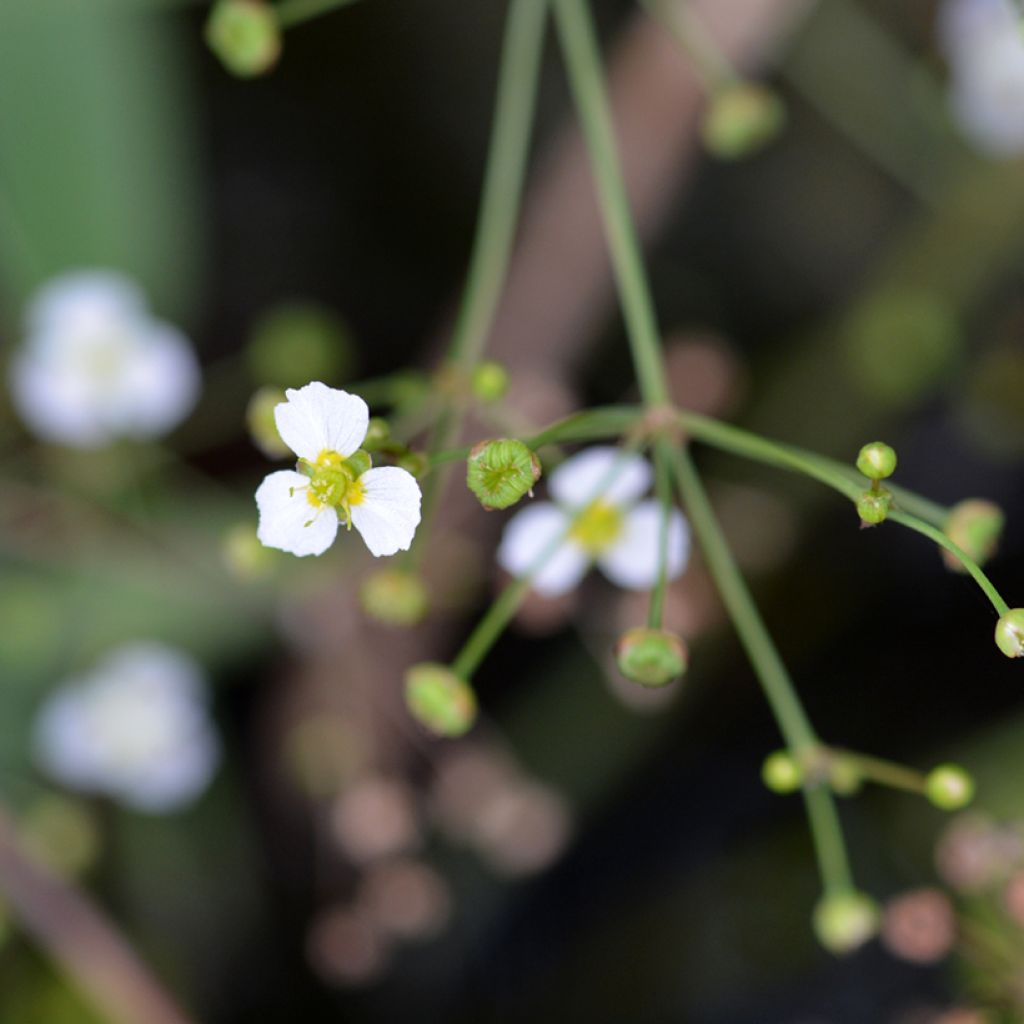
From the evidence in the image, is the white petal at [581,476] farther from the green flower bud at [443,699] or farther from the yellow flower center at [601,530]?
the green flower bud at [443,699]

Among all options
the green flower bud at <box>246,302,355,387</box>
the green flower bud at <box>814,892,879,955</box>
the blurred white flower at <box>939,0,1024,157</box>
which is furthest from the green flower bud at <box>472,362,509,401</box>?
the blurred white flower at <box>939,0,1024,157</box>

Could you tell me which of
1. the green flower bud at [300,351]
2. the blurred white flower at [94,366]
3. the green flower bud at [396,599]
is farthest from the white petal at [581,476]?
the blurred white flower at [94,366]

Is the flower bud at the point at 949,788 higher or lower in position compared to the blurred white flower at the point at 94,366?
lower

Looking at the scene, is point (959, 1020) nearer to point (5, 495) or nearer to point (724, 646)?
point (724, 646)

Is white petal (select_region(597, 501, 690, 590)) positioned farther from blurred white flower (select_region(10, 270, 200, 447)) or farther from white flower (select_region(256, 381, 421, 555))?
blurred white flower (select_region(10, 270, 200, 447))

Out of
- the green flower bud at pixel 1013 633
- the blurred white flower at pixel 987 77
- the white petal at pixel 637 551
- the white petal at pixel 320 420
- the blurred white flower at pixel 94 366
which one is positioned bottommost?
the green flower bud at pixel 1013 633

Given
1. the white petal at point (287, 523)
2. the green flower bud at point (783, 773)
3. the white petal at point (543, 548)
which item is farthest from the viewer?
the white petal at point (543, 548)
